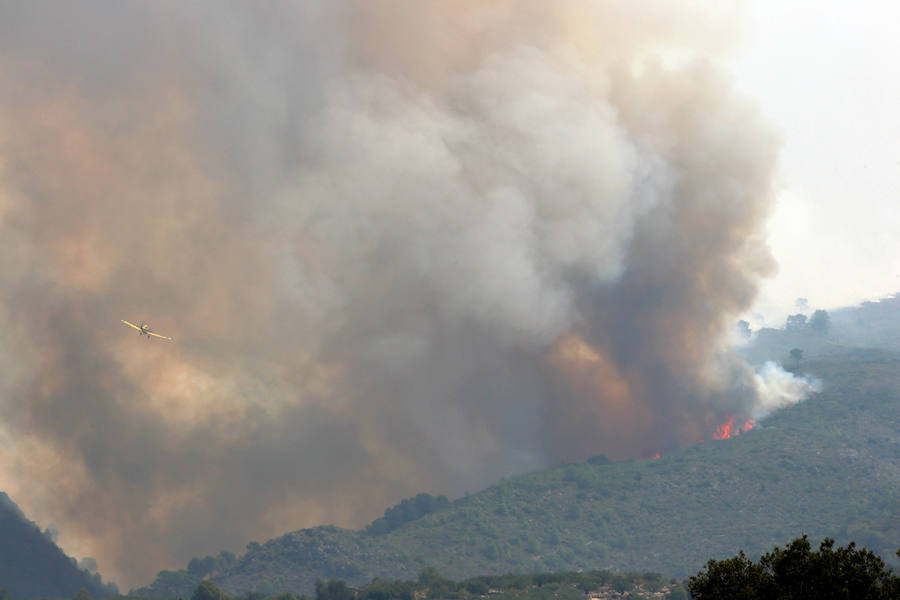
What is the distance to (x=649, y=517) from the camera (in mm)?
164750

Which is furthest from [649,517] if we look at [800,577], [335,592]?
[800,577]

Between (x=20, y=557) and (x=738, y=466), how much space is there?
114549mm

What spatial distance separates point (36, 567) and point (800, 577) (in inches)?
4842

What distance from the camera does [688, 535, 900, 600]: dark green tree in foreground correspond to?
45438 millimetres

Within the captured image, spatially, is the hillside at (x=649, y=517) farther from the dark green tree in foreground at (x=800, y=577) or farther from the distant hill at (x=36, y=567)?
the dark green tree in foreground at (x=800, y=577)

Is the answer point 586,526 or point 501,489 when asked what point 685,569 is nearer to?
point 586,526

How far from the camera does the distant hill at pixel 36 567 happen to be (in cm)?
13950

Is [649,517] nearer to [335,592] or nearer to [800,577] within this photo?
[335,592]

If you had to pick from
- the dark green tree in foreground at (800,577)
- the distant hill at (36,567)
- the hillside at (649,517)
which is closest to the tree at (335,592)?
the hillside at (649,517)

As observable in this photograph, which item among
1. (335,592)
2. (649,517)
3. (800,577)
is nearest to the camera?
(800,577)

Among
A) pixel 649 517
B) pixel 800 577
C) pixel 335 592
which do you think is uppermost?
pixel 649 517

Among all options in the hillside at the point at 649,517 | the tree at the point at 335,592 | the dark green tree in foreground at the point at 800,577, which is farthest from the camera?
the hillside at the point at 649,517

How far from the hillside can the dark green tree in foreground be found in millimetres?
94330

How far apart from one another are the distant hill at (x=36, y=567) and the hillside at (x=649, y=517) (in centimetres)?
A: 1161
